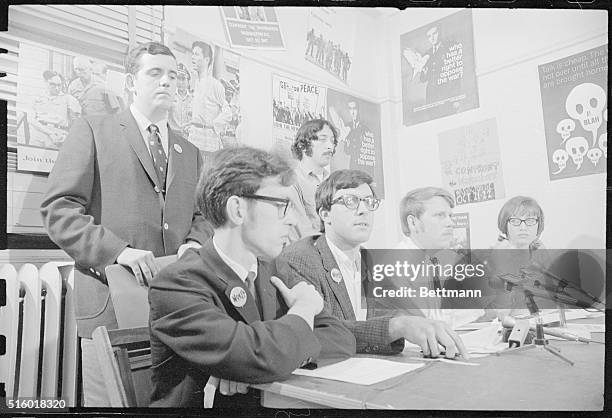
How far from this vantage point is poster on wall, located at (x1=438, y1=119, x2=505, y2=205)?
2.49m

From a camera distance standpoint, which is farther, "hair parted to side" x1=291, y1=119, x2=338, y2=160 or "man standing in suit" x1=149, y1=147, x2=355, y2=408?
"hair parted to side" x1=291, y1=119, x2=338, y2=160

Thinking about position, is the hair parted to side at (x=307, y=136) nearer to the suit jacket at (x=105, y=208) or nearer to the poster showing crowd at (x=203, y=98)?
the poster showing crowd at (x=203, y=98)

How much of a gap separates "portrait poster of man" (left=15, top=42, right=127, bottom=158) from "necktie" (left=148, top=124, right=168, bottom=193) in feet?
0.54

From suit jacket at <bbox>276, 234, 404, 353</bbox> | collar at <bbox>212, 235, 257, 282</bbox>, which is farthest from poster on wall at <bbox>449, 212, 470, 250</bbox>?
collar at <bbox>212, 235, 257, 282</bbox>

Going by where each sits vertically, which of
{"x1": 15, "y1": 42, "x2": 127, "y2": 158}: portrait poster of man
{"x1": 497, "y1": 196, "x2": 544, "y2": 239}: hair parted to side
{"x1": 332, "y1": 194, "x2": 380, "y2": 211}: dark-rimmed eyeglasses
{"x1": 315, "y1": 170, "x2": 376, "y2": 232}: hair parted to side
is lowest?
{"x1": 497, "y1": 196, "x2": 544, "y2": 239}: hair parted to side

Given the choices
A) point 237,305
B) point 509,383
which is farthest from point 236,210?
point 509,383

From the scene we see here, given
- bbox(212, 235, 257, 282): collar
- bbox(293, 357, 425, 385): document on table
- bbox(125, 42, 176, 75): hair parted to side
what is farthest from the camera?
bbox(125, 42, 176, 75): hair parted to side

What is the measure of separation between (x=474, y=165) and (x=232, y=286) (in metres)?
1.12

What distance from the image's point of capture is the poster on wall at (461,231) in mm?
2484

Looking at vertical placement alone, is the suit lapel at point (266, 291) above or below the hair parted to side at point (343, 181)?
below

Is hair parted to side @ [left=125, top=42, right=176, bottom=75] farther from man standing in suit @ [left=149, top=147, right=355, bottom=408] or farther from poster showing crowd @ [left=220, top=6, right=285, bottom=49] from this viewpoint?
man standing in suit @ [left=149, top=147, right=355, bottom=408]

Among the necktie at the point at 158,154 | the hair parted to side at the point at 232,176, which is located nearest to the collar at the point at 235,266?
the hair parted to side at the point at 232,176

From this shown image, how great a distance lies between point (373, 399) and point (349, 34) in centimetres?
148

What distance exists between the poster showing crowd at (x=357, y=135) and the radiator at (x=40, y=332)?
123cm
